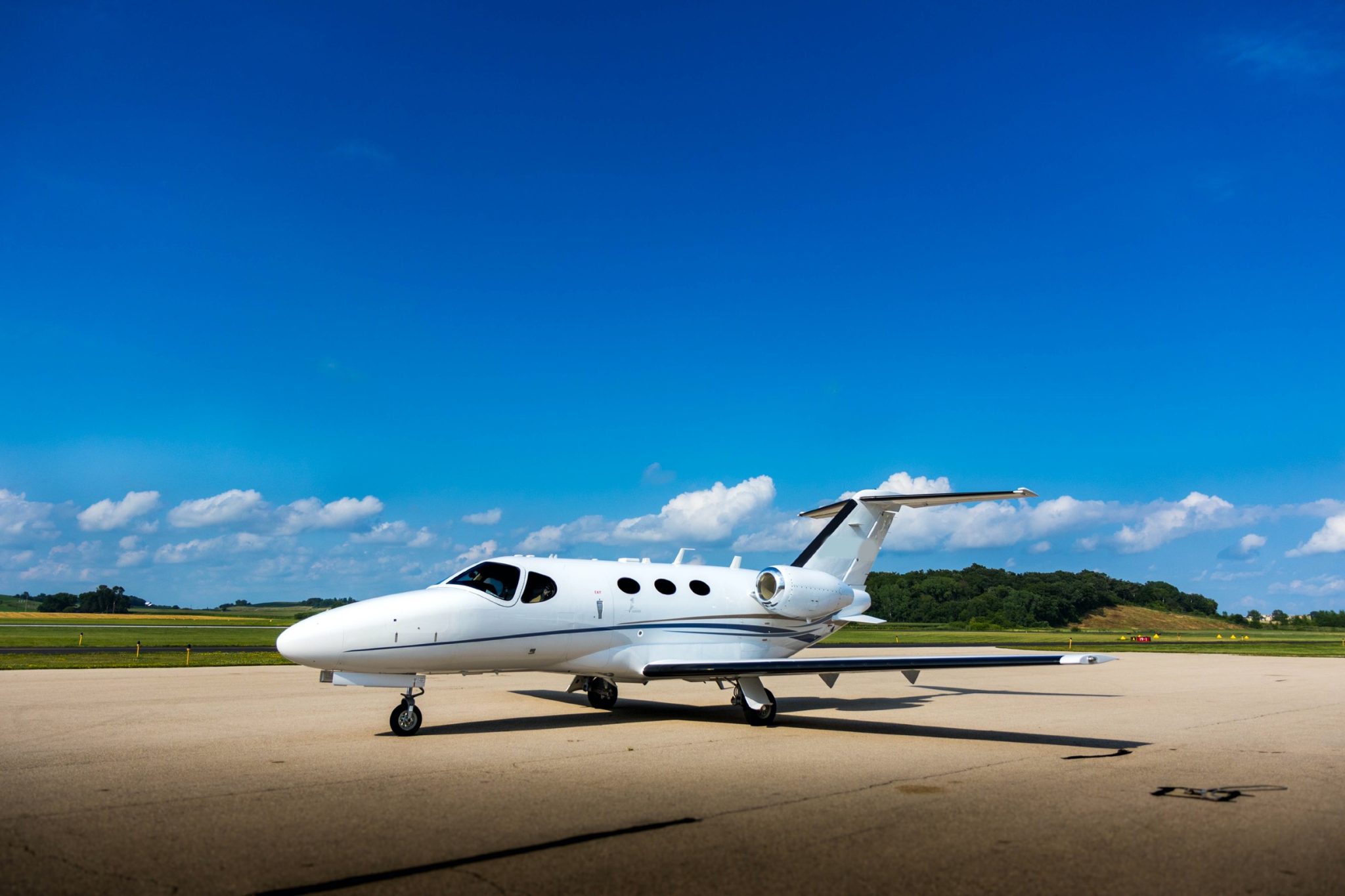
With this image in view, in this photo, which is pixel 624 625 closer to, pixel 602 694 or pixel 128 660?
pixel 602 694

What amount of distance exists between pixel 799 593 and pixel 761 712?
11.3 feet

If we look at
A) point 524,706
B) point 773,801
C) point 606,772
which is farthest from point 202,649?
point 773,801

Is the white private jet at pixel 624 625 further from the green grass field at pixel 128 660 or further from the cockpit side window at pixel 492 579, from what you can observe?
the green grass field at pixel 128 660

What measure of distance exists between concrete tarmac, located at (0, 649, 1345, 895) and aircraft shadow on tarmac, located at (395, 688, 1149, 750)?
11cm

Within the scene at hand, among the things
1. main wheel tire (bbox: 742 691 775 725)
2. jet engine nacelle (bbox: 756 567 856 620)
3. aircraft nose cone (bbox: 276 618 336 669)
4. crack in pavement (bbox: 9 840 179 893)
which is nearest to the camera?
crack in pavement (bbox: 9 840 179 893)

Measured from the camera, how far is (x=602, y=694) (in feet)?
57.6

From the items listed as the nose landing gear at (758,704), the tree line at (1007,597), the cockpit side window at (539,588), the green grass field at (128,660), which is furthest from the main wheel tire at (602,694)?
the tree line at (1007,597)

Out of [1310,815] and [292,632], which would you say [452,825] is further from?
[1310,815]

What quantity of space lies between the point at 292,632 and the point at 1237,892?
1141 centimetres

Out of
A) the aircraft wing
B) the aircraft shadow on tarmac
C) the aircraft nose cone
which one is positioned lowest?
the aircraft shadow on tarmac

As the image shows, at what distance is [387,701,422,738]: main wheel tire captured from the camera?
13.3m

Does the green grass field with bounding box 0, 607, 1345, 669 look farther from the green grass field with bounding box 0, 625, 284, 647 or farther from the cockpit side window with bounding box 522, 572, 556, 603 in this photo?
the cockpit side window with bounding box 522, 572, 556, 603

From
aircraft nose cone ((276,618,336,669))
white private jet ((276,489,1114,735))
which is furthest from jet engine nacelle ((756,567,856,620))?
aircraft nose cone ((276,618,336,669))

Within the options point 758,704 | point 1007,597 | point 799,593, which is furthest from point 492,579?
point 1007,597
